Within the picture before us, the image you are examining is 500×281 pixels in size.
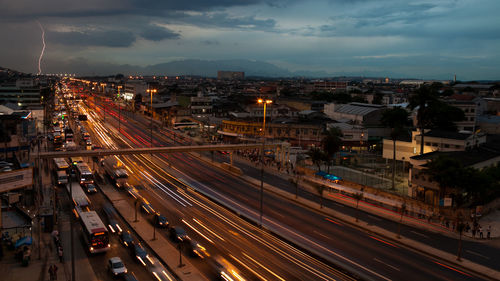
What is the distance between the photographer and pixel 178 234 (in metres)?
28.8

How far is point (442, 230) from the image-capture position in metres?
33.5

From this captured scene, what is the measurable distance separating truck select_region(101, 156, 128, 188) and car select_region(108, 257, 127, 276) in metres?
21.9

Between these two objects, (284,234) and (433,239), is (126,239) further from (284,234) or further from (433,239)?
(433,239)

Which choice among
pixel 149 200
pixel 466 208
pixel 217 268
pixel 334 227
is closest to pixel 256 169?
pixel 149 200

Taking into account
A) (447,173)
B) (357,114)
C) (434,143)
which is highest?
(357,114)

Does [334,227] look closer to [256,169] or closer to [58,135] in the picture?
[256,169]

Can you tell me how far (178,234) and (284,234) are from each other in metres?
8.62

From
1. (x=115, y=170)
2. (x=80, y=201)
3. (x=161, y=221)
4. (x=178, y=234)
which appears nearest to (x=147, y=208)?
(x=161, y=221)

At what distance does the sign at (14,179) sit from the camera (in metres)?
27.9

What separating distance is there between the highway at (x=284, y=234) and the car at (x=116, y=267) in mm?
6913

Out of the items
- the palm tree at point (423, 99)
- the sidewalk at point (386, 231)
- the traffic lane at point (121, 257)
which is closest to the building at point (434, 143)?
the palm tree at point (423, 99)

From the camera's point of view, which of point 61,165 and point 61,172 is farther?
point 61,165

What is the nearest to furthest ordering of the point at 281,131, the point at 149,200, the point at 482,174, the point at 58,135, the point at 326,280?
the point at 326,280, the point at 482,174, the point at 149,200, the point at 58,135, the point at 281,131

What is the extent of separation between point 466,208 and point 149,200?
32.8 meters
